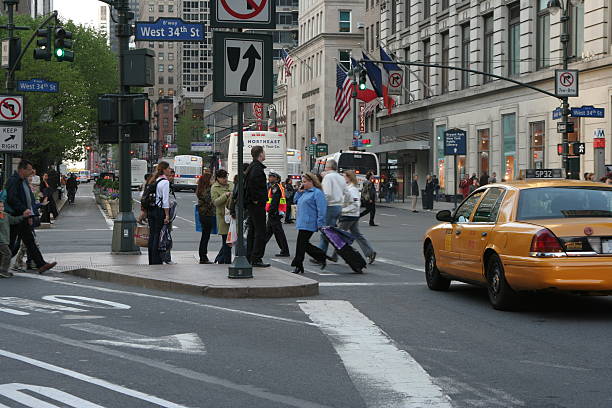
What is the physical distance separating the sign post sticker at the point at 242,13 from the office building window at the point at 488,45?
3956 cm

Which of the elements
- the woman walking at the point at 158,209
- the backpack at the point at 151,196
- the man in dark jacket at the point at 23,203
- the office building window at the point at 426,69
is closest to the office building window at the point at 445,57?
the office building window at the point at 426,69

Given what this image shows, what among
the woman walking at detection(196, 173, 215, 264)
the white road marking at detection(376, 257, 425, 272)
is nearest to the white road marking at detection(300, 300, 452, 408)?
the white road marking at detection(376, 257, 425, 272)

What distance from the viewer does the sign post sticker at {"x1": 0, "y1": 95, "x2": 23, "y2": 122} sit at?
2409cm

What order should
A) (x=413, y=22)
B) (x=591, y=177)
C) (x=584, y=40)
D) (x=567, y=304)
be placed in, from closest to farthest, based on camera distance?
(x=567, y=304), (x=591, y=177), (x=584, y=40), (x=413, y=22)

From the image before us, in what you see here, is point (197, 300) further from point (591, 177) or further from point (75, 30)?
point (75, 30)

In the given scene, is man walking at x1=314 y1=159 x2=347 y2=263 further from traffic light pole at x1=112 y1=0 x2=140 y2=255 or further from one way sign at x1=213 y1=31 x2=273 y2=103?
one way sign at x1=213 y1=31 x2=273 y2=103

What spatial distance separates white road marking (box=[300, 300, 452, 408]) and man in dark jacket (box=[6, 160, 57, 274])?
6.81 meters

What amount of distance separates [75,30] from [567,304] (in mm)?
66124

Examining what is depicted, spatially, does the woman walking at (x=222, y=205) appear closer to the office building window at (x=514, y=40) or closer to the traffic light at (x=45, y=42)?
the traffic light at (x=45, y=42)

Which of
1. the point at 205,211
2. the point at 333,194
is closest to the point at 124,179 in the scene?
the point at 205,211

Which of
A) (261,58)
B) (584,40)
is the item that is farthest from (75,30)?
(261,58)

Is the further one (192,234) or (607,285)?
(192,234)

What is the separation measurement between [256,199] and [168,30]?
4.27m

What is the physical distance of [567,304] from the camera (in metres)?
13.1
